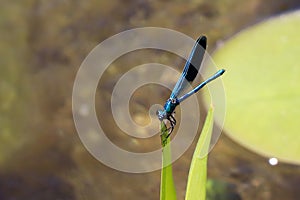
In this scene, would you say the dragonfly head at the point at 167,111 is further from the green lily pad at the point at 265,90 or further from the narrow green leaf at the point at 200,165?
the green lily pad at the point at 265,90

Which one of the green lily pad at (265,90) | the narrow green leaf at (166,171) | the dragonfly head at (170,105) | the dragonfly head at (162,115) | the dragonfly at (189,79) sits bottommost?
the narrow green leaf at (166,171)

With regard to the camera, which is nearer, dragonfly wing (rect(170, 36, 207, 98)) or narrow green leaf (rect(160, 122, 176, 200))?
narrow green leaf (rect(160, 122, 176, 200))

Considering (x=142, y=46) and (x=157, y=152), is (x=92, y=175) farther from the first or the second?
(x=142, y=46)

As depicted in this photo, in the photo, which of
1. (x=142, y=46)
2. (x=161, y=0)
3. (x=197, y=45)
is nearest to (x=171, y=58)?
(x=142, y=46)

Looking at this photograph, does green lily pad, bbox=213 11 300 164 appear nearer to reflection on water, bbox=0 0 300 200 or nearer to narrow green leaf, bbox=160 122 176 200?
reflection on water, bbox=0 0 300 200

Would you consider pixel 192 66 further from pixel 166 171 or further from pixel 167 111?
pixel 166 171

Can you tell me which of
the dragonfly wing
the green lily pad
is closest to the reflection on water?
the green lily pad

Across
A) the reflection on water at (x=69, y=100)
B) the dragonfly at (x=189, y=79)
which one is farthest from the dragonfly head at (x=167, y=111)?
the reflection on water at (x=69, y=100)
